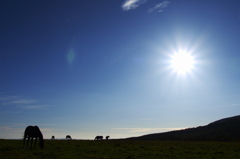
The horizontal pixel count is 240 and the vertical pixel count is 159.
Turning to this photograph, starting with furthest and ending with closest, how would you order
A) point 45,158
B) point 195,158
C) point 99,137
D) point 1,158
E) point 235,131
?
point 235,131, point 99,137, point 195,158, point 45,158, point 1,158

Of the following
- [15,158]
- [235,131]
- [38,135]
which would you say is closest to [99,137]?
[38,135]

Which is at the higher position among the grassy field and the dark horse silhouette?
the dark horse silhouette

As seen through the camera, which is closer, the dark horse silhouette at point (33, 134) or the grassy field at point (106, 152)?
the grassy field at point (106, 152)

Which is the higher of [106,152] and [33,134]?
[33,134]

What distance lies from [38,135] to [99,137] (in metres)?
42.8

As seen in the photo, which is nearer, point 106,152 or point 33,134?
point 106,152

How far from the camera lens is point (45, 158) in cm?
1814

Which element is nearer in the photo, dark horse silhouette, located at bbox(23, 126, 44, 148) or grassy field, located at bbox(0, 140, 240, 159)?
grassy field, located at bbox(0, 140, 240, 159)

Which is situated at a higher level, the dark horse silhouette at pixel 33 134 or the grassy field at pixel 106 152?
the dark horse silhouette at pixel 33 134

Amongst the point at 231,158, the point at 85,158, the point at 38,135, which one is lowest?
the point at 231,158

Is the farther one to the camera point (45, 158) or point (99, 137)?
point (99, 137)

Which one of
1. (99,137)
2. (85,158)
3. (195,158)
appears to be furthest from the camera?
(99,137)

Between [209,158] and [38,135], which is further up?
[38,135]

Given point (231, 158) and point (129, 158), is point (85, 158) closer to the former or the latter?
point (129, 158)
